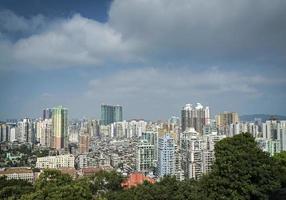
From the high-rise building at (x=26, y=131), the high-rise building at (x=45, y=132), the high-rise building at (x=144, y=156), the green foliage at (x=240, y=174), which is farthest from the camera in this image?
the high-rise building at (x=26, y=131)

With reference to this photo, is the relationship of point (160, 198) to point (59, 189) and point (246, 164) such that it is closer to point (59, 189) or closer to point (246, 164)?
point (246, 164)

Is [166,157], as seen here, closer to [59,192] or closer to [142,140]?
[142,140]

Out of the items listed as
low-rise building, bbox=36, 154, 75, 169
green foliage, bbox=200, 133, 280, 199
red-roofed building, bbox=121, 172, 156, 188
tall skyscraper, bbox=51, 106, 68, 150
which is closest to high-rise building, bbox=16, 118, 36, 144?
tall skyscraper, bbox=51, 106, 68, 150

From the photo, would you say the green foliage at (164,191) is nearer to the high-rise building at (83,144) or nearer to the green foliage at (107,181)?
the green foliage at (107,181)

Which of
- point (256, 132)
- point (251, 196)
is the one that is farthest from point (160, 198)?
point (256, 132)

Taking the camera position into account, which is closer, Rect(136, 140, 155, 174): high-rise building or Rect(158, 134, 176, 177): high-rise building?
Rect(158, 134, 176, 177): high-rise building

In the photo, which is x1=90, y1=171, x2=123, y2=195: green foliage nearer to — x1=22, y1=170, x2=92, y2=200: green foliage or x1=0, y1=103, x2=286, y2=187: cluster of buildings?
x1=0, y1=103, x2=286, y2=187: cluster of buildings

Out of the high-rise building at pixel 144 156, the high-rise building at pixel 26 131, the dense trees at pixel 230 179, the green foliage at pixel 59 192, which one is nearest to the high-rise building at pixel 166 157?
the high-rise building at pixel 144 156
